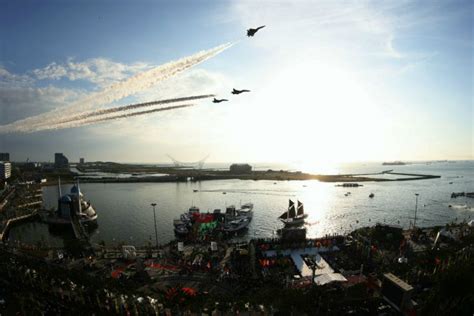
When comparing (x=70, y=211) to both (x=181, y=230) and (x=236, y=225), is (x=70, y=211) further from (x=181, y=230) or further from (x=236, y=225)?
(x=236, y=225)

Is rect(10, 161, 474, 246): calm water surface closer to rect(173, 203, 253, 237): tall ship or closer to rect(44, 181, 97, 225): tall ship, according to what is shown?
rect(173, 203, 253, 237): tall ship

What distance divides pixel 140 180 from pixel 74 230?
11831 centimetres

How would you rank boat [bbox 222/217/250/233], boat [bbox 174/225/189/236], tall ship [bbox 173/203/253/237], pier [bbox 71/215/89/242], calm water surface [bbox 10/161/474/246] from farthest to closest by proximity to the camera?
calm water surface [bbox 10/161/474/246] < boat [bbox 222/217/250/233] < pier [bbox 71/215/89/242] < tall ship [bbox 173/203/253/237] < boat [bbox 174/225/189/236]

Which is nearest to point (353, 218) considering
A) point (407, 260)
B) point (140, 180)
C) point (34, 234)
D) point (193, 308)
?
point (407, 260)

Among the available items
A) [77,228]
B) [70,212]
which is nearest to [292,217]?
[77,228]

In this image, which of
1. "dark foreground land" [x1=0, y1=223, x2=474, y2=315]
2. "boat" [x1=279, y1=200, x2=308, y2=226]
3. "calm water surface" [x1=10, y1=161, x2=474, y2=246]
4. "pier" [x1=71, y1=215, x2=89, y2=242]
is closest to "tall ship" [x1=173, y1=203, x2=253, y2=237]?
"calm water surface" [x1=10, y1=161, x2=474, y2=246]

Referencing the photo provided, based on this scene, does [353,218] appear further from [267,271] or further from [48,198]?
[48,198]

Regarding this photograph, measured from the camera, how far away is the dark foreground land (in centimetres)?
2172

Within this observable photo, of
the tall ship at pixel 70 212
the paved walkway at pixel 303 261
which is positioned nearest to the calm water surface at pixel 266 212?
the tall ship at pixel 70 212

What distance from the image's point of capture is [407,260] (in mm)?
34688

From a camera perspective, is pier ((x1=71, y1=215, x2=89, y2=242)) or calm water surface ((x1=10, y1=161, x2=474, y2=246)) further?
calm water surface ((x1=10, y1=161, x2=474, y2=246))

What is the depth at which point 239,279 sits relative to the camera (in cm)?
2989

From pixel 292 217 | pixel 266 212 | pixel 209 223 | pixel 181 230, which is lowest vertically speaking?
pixel 266 212

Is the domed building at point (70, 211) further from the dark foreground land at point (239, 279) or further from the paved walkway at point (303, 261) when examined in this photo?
the paved walkway at point (303, 261)
